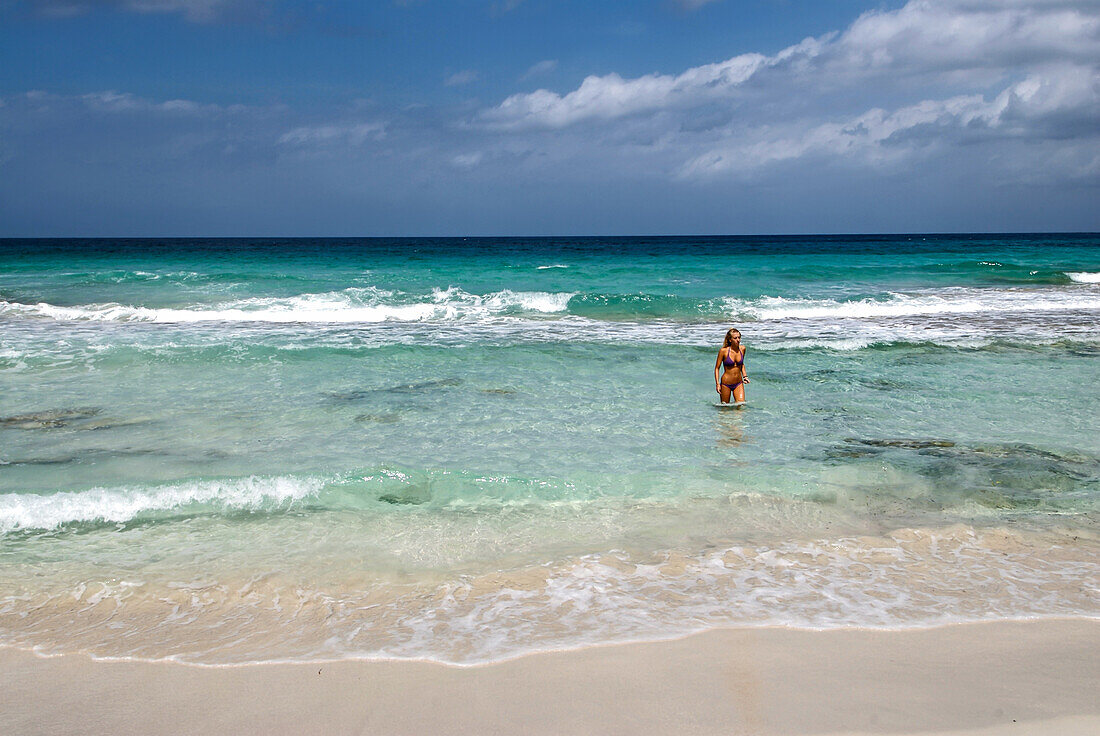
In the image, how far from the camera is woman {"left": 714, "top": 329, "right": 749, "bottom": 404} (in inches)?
375

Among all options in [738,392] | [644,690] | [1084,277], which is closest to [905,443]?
[738,392]

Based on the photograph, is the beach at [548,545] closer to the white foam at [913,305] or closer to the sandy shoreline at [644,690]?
the sandy shoreline at [644,690]

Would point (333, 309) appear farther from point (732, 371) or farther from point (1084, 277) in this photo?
point (1084, 277)

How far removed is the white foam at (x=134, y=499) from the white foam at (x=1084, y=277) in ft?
111

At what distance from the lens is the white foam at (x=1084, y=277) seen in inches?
1207

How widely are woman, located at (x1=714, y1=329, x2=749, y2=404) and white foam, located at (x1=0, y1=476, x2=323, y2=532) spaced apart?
5232mm

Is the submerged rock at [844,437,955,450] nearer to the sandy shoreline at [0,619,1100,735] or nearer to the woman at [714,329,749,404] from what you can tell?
the woman at [714,329,749,404]

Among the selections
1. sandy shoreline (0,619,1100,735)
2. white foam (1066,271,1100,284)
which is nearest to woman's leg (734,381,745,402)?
sandy shoreline (0,619,1100,735)

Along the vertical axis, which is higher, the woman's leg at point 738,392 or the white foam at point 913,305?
the white foam at point 913,305

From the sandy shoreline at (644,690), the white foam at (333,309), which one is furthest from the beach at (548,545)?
the white foam at (333,309)

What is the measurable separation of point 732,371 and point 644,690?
6591 mm

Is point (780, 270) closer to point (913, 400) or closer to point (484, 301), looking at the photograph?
point (484, 301)

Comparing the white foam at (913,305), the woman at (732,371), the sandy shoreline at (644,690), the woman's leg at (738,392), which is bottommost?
the sandy shoreline at (644,690)

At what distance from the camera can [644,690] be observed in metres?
3.46
